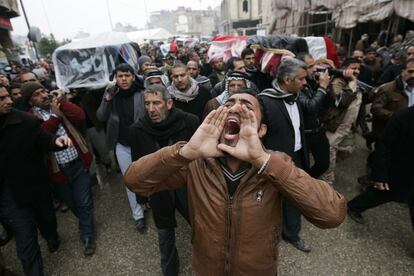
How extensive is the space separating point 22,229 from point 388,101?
14.7ft

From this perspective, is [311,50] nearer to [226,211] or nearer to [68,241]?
[226,211]

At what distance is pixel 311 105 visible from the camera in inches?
117

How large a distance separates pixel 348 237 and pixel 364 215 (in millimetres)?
547

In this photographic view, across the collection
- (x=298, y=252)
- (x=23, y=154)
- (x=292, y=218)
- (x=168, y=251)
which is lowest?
(x=298, y=252)

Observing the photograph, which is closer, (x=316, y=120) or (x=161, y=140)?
(x=161, y=140)

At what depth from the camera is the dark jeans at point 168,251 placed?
2359mm

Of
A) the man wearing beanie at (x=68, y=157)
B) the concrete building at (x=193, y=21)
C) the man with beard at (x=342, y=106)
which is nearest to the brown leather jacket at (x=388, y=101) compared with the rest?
the man with beard at (x=342, y=106)

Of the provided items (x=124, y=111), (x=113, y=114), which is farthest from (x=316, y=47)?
(x=113, y=114)

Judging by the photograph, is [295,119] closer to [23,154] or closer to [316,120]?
[316,120]

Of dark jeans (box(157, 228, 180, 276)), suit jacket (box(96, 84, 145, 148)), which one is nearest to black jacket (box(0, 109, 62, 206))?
suit jacket (box(96, 84, 145, 148))

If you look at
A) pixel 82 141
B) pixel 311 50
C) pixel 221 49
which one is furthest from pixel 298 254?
pixel 221 49

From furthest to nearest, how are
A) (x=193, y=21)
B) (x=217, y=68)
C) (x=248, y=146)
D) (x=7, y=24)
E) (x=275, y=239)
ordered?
(x=193, y=21) → (x=7, y=24) → (x=217, y=68) → (x=275, y=239) → (x=248, y=146)

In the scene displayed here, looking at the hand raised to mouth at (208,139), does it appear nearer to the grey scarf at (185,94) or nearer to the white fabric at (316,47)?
the grey scarf at (185,94)

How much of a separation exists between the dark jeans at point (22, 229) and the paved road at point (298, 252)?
1.50 feet
